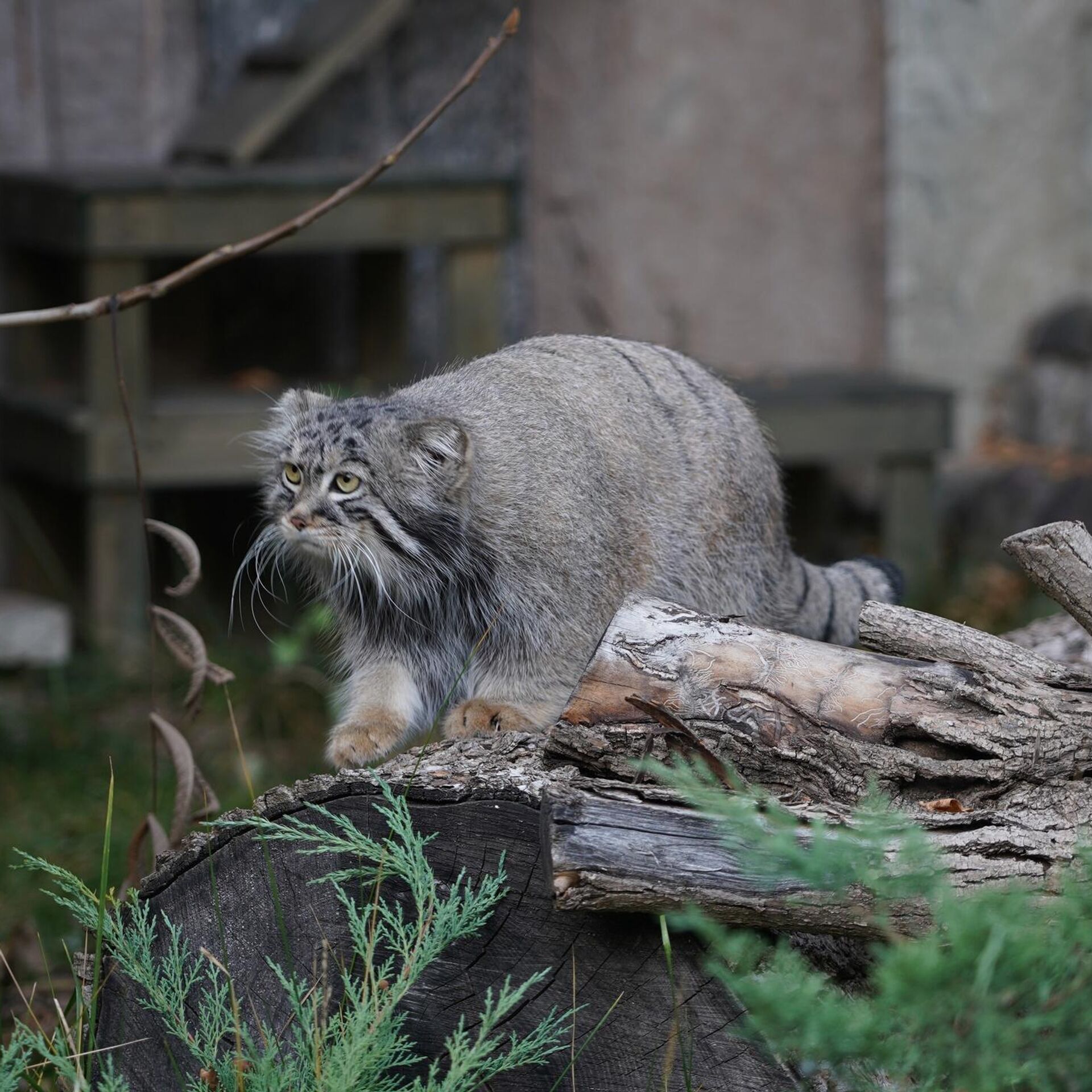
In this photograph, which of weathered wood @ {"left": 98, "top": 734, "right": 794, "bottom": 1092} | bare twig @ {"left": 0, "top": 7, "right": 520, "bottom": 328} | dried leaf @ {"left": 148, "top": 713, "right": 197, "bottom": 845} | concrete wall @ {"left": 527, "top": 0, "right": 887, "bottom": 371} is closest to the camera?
weathered wood @ {"left": 98, "top": 734, "right": 794, "bottom": 1092}

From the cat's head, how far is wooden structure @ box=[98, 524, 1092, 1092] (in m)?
0.54

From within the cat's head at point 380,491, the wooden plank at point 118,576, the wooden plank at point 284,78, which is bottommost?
the wooden plank at point 118,576

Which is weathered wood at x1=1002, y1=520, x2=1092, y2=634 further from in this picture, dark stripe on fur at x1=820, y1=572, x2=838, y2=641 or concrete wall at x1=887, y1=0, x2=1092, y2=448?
concrete wall at x1=887, y1=0, x2=1092, y2=448

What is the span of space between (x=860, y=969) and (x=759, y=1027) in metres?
0.68

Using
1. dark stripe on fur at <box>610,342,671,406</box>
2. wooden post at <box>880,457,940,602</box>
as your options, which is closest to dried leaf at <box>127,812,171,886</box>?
dark stripe on fur at <box>610,342,671,406</box>

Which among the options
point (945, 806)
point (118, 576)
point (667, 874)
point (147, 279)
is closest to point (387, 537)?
point (667, 874)

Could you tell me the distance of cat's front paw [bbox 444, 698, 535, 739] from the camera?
295 centimetres

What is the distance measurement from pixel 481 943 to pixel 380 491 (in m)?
0.99

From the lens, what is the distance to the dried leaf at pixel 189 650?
3.16m

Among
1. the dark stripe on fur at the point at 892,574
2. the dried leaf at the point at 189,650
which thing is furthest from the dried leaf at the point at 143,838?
the dark stripe on fur at the point at 892,574

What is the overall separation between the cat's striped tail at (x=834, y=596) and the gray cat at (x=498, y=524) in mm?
160

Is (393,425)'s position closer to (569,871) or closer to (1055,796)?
(569,871)

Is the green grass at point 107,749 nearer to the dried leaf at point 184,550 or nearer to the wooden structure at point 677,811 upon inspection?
the dried leaf at point 184,550

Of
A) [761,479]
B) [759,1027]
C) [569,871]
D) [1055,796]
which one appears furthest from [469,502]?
[759,1027]
